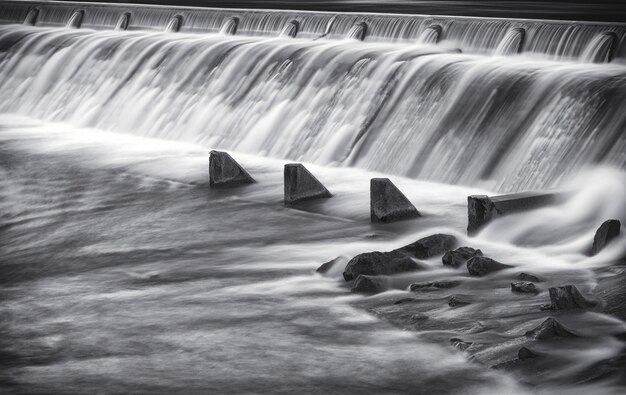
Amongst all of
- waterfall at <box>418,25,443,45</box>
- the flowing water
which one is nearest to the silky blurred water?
the flowing water

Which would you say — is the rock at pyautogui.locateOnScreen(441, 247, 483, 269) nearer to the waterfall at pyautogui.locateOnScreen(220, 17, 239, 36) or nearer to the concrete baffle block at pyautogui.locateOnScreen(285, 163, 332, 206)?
the concrete baffle block at pyautogui.locateOnScreen(285, 163, 332, 206)

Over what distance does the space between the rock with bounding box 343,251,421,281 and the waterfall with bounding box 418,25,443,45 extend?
317 inches

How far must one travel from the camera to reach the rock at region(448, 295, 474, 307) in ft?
24.1

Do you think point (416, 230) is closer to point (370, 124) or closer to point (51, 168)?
point (370, 124)

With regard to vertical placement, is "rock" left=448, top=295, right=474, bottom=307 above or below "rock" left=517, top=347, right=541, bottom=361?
above

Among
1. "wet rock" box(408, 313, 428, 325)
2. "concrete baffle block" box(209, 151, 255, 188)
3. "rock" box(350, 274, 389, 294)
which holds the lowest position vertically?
"wet rock" box(408, 313, 428, 325)

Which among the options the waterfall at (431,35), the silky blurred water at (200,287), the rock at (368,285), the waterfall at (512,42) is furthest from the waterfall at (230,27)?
the rock at (368,285)

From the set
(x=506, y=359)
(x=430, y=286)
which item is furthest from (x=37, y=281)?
(x=506, y=359)

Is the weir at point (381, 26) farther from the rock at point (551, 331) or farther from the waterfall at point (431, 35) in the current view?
the rock at point (551, 331)

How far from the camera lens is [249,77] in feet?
54.2

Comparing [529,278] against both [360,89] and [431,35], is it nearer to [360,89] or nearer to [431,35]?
[360,89]

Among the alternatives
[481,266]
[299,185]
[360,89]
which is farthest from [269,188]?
[481,266]

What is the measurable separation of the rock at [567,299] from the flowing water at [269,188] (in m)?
0.22

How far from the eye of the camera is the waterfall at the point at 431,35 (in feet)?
52.0
